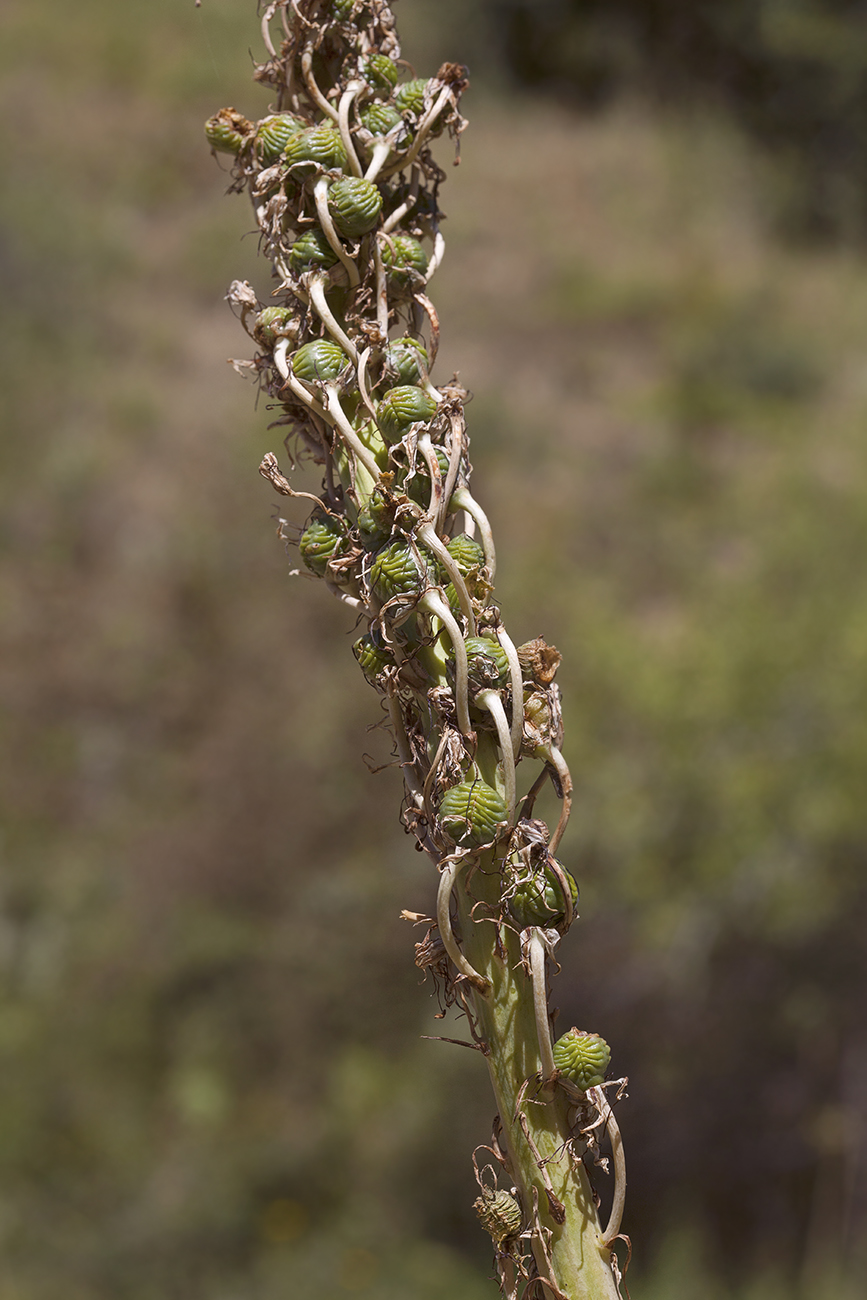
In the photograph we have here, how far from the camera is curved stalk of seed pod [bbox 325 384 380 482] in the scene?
0.88 m

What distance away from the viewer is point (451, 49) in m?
17.0

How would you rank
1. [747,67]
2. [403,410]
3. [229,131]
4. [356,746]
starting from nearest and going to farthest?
[403,410] < [229,131] < [356,746] < [747,67]

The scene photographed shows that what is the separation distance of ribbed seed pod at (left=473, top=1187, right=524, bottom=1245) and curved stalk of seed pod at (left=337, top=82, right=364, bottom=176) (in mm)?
911

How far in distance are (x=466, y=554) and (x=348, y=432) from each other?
0.14 m

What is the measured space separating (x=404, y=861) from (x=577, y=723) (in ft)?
5.32

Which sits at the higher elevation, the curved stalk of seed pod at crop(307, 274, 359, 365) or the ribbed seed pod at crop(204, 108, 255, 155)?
the ribbed seed pod at crop(204, 108, 255, 155)

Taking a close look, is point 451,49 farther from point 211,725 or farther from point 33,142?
point 211,725

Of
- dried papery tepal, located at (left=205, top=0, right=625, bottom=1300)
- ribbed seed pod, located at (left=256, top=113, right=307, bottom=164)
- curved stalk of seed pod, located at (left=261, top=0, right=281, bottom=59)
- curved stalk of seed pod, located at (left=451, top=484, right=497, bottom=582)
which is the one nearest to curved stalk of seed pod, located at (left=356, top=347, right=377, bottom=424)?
dried papery tepal, located at (left=205, top=0, right=625, bottom=1300)

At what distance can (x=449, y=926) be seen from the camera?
0.85 meters

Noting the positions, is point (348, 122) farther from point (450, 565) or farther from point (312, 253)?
point (450, 565)

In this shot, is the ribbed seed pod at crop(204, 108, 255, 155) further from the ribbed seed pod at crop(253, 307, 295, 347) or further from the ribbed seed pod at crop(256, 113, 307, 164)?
the ribbed seed pod at crop(253, 307, 295, 347)

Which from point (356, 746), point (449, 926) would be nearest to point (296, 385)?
point (449, 926)

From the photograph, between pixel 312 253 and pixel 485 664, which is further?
pixel 312 253

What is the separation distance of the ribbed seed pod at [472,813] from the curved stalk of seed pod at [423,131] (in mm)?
578
